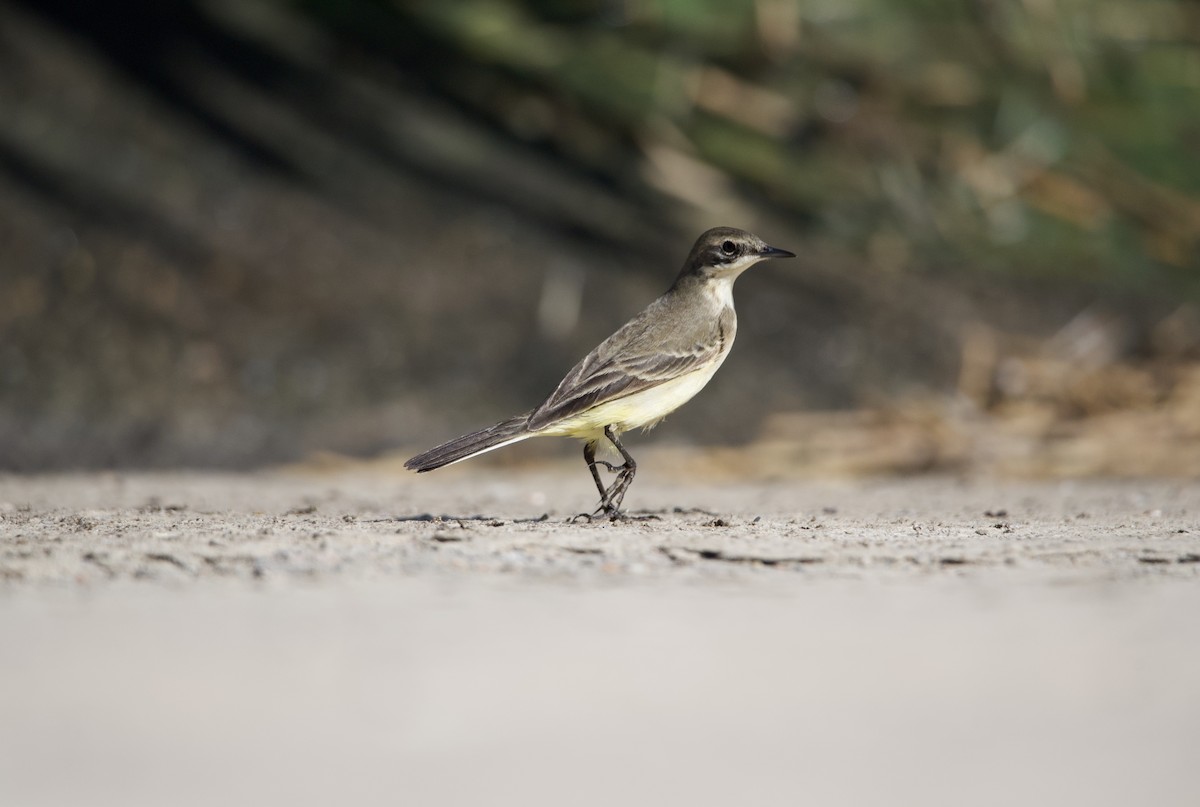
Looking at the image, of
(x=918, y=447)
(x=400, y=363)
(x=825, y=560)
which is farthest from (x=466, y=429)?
(x=825, y=560)

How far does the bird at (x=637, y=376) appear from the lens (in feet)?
12.7

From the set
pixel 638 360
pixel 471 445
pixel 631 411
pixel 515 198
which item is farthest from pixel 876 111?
pixel 471 445

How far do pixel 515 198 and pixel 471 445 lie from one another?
322 cm

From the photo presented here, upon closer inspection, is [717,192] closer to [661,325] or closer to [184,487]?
[661,325]

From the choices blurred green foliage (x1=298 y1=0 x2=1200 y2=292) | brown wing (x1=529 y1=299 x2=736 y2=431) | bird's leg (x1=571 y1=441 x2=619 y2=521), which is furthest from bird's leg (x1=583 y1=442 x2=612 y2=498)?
blurred green foliage (x1=298 y1=0 x2=1200 y2=292)

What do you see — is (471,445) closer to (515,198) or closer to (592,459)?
(592,459)

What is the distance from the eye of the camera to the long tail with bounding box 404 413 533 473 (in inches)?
146

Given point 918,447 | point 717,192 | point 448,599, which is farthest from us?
point 717,192

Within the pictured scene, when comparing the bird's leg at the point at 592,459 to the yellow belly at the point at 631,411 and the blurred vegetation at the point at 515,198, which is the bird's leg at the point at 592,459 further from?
the blurred vegetation at the point at 515,198

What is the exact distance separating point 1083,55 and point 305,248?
14.4ft

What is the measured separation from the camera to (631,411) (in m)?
4.11

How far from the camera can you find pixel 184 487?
4586 mm

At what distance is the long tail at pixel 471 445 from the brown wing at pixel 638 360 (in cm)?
5

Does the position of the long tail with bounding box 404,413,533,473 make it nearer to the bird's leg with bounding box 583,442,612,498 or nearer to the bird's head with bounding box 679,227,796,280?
the bird's leg with bounding box 583,442,612,498
